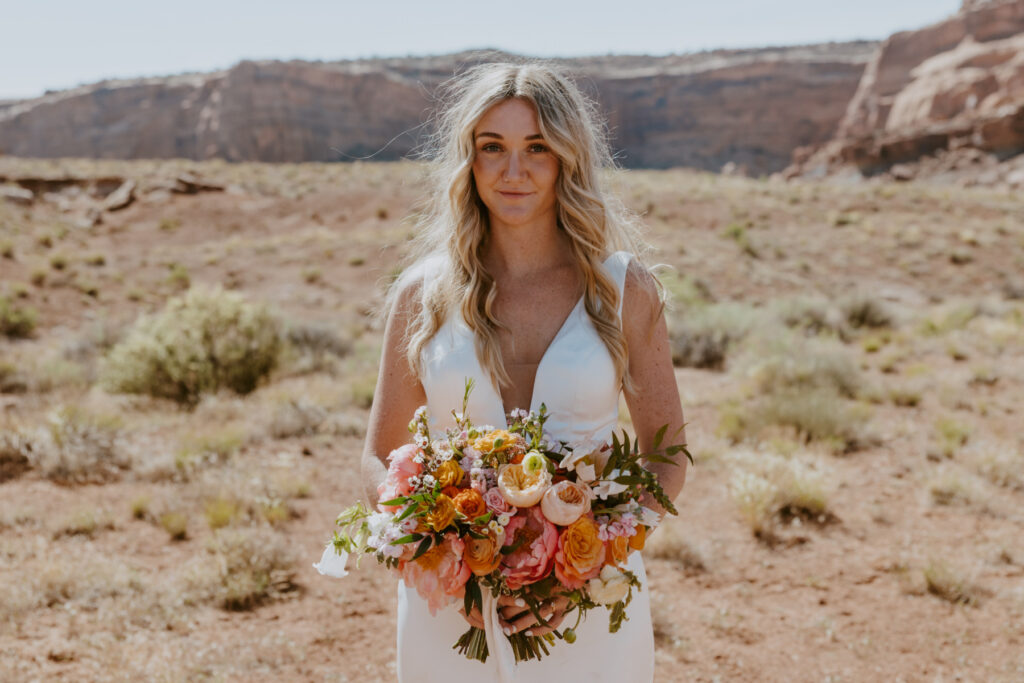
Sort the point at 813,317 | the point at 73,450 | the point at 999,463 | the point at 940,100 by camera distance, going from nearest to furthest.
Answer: the point at 999,463
the point at 73,450
the point at 813,317
the point at 940,100

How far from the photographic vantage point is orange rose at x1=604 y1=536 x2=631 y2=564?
1590 millimetres

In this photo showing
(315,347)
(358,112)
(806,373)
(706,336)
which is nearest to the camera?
(806,373)

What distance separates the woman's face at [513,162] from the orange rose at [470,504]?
3.02ft

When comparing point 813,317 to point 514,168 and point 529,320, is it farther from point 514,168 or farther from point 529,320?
point 514,168

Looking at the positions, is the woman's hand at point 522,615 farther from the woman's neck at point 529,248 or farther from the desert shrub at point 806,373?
the desert shrub at point 806,373

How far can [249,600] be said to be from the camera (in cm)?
469

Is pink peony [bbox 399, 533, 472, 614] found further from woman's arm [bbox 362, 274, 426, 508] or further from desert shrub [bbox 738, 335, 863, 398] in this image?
desert shrub [bbox 738, 335, 863, 398]

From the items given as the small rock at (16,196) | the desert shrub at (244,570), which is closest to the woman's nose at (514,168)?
the desert shrub at (244,570)

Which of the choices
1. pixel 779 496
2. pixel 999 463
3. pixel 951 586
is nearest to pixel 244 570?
pixel 779 496

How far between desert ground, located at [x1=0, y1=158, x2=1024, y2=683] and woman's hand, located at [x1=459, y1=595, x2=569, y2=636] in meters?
0.96

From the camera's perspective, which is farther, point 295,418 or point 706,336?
point 706,336

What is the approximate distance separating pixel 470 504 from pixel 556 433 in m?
0.48

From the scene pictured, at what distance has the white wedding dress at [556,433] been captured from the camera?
6.47ft

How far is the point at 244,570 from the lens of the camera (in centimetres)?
482
